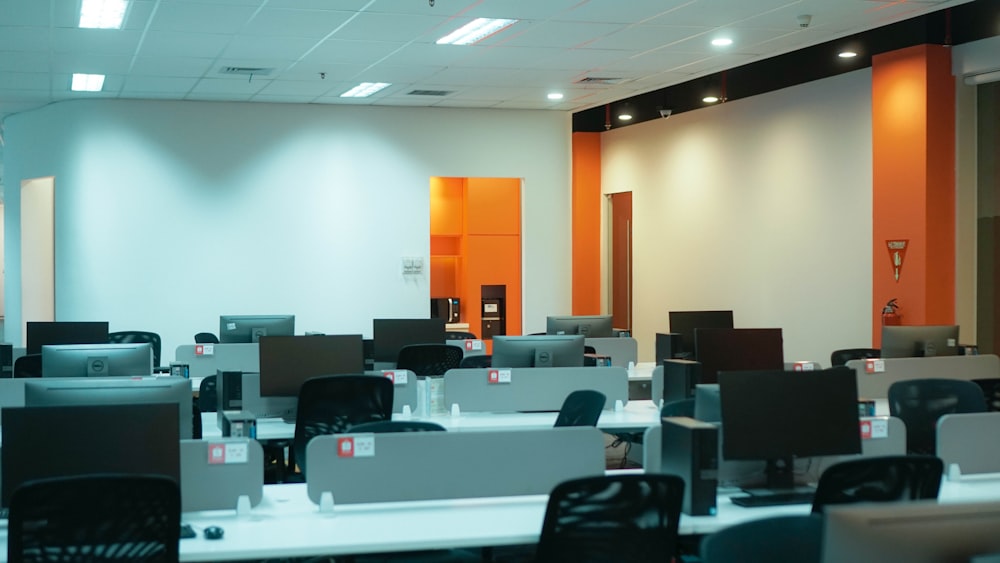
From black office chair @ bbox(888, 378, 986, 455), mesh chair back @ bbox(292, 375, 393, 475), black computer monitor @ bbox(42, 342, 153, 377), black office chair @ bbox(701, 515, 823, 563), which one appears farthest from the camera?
black computer monitor @ bbox(42, 342, 153, 377)

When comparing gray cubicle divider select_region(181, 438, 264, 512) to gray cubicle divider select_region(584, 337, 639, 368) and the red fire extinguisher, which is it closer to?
gray cubicle divider select_region(584, 337, 639, 368)

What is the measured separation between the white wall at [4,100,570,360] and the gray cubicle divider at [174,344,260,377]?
11.8 ft

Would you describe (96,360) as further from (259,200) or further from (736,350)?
(259,200)

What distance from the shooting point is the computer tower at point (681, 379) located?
21.0 feet

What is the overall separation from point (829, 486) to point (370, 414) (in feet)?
9.31

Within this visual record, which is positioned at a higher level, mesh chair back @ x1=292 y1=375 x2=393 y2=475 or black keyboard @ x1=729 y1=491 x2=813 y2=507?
mesh chair back @ x1=292 y1=375 x2=393 y2=475

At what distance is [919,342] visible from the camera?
749cm

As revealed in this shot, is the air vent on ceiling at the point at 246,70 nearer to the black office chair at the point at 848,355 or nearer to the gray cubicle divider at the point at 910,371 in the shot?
the black office chair at the point at 848,355

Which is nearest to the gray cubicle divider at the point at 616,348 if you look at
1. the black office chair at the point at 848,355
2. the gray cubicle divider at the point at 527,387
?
the black office chair at the point at 848,355

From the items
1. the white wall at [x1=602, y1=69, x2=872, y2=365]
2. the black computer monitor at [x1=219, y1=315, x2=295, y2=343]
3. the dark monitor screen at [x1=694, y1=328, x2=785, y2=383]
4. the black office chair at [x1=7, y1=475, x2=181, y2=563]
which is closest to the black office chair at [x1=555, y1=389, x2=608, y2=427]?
the dark monitor screen at [x1=694, y1=328, x2=785, y2=383]

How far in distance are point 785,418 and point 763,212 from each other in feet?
23.7

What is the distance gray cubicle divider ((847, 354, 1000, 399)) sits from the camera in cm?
718

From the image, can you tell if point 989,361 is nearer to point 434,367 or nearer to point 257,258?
point 434,367

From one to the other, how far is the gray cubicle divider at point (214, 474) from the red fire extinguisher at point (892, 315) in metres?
6.47
